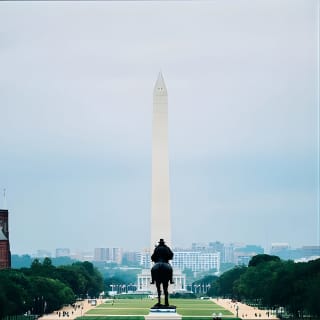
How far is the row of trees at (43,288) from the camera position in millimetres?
70562

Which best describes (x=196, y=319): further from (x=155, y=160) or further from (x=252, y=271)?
(x=155, y=160)

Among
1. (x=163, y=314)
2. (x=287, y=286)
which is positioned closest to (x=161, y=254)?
(x=163, y=314)

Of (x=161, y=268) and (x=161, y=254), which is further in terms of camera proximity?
(x=161, y=254)

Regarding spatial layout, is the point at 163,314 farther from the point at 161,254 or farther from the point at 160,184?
the point at 160,184

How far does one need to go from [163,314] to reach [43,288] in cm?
5825

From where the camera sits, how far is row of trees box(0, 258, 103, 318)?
2778 inches

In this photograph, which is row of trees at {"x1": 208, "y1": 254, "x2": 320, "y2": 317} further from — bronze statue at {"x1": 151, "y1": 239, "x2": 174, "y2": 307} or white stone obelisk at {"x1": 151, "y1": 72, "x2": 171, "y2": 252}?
bronze statue at {"x1": 151, "y1": 239, "x2": 174, "y2": 307}

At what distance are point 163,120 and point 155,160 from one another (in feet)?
12.5

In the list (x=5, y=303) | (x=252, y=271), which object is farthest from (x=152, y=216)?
(x=5, y=303)

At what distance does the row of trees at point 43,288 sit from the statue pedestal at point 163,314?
37.7 metres

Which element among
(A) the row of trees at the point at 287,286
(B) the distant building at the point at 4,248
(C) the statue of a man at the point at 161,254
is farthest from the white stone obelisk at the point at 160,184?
(C) the statue of a man at the point at 161,254

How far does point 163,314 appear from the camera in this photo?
27.5m

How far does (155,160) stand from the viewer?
112 meters

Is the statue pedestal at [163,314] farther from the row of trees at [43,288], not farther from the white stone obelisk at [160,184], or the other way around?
the white stone obelisk at [160,184]
